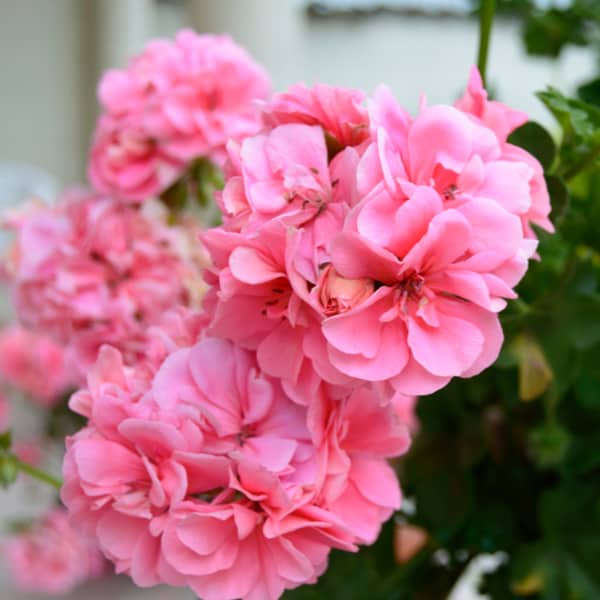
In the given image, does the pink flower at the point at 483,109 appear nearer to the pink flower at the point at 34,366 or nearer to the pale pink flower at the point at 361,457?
the pale pink flower at the point at 361,457

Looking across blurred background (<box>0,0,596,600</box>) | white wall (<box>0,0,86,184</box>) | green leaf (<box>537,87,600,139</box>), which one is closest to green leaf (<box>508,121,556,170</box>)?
green leaf (<box>537,87,600,139</box>)

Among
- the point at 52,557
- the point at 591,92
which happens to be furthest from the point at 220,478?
the point at 52,557

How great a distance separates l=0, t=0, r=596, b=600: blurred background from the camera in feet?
6.77

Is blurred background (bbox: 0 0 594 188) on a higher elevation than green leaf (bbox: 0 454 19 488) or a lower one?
lower

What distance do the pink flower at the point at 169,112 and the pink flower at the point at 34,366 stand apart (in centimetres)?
41

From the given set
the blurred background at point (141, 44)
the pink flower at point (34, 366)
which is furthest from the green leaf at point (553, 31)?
the blurred background at point (141, 44)

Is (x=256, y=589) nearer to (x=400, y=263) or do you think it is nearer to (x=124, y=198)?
(x=400, y=263)

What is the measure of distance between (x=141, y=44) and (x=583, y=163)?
6.19 feet

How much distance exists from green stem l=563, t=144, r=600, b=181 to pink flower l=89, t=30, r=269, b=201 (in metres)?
0.13

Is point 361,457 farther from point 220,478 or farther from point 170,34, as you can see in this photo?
point 170,34

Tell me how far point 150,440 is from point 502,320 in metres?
0.13

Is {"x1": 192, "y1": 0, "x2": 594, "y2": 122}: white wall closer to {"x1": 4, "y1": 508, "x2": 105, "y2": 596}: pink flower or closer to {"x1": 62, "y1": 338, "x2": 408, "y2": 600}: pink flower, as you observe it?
{"x1": 4, "y1": 508, "x2": 105, "y2": 596}: pink flower

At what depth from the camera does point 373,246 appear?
6.8 inches

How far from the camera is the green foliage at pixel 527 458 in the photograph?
314mm
